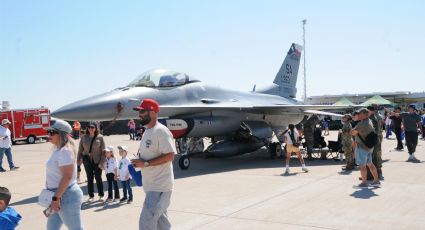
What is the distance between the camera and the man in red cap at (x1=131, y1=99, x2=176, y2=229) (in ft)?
13.6

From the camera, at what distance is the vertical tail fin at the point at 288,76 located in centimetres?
1962

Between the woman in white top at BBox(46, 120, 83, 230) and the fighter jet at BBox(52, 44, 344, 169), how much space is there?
235 inches

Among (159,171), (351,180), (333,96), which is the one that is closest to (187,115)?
(351,180)

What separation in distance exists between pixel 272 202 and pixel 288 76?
1368 centimetres

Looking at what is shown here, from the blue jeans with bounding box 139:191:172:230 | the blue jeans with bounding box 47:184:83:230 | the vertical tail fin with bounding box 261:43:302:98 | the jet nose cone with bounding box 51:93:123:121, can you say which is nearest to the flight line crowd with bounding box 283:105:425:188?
the jet nose cone with bounding box 51:93:123:121

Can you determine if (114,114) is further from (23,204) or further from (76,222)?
(76,222)

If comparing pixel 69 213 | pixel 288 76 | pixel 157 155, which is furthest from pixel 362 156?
pixel 288 76

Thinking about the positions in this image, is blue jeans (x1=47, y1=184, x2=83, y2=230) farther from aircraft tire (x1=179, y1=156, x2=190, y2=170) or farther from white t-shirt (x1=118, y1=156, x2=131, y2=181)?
aircraft tire (x1=179, y1=156, x2=190, y2=170)

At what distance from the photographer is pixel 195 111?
496 inches

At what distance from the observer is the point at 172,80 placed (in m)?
12.6

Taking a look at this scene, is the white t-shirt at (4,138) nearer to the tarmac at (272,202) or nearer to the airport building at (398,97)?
the tarmac at (272,202)

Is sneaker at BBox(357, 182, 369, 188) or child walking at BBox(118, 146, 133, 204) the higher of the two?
child walking at BBox(118, 146, 133, 204)

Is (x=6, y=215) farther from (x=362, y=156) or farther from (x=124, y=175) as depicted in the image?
(x=362, y=156)

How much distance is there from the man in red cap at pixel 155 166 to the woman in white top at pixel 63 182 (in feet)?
2.05
